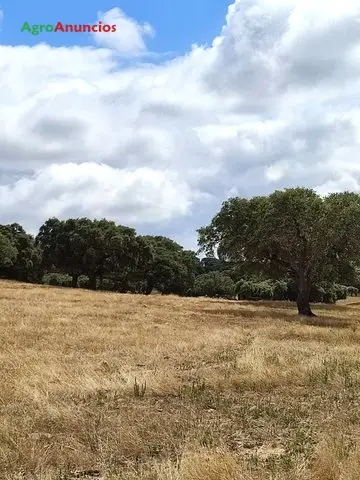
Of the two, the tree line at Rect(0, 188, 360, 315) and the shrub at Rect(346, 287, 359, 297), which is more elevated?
the tree line at Rect(0, 188, 360, 315)

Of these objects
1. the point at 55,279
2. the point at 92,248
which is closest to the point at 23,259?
the point at 55,279

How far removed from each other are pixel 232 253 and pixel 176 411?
3250 cm

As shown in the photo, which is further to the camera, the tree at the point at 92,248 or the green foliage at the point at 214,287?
the green foliage at the point at 214,287

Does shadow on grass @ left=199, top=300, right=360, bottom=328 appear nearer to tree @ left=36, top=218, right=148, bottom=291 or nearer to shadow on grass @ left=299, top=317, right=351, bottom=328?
shadow on grass @ left=299, top=317, right=351, bottom=328

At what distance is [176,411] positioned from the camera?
839 centimetres

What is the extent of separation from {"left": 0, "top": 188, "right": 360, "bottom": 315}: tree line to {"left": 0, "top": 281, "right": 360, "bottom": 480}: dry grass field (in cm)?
1948

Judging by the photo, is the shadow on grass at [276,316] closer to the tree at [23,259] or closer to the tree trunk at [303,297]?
the tree trunk at [303,297]

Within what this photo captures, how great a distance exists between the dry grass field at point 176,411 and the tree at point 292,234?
18.5 meters

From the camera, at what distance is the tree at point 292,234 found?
1344 inches

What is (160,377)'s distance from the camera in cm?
1048

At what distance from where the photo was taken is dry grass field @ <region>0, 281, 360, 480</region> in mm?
5746

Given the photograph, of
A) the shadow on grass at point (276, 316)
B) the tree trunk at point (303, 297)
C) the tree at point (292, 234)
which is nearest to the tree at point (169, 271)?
the tree at point (292, 234)

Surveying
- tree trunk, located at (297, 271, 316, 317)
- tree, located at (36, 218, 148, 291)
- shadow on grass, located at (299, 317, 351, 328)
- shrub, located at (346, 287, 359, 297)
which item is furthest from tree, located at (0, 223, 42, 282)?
shadow on grass, located at (299, 317, 351, 328)

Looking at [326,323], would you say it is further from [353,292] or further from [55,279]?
[55,279]
